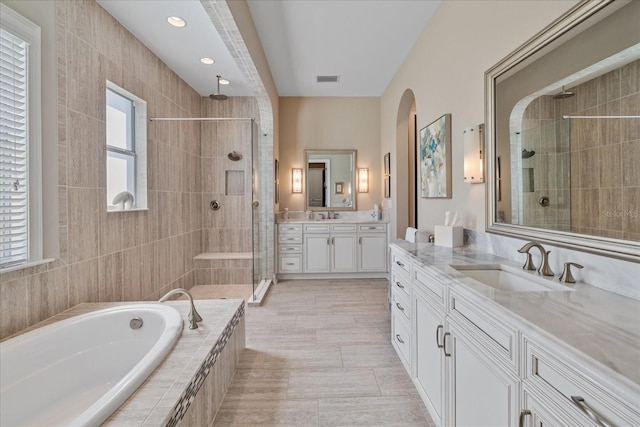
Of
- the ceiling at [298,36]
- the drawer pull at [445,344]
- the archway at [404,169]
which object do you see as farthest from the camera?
the archway at [404,169]

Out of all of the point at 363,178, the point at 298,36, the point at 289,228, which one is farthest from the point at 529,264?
the point at 363,178

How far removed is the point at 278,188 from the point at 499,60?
345 cm

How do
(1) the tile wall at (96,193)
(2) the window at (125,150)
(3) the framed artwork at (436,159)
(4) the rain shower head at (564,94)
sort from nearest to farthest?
(4) the rain shower head at (564,94), (1) the tile wall at (96,193), (3) the framed artwork at (436,159), (2) the window at (125,150)

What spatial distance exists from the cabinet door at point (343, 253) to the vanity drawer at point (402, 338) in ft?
6.61

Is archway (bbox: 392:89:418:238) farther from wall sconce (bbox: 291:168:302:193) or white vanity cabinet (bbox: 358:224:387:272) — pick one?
wall sconce (bbox: 291:168:302:193)

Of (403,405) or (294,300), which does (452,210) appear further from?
(294,300)

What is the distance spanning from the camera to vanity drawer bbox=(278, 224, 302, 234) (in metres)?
4.32

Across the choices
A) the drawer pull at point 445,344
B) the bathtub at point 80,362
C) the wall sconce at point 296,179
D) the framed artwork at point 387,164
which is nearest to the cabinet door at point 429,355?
the drawer pull at point 445,344

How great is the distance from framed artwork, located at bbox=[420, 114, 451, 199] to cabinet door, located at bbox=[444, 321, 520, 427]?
1442mm

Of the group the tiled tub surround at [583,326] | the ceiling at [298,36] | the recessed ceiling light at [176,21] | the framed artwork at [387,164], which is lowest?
the tiled tub surround at [583,326]

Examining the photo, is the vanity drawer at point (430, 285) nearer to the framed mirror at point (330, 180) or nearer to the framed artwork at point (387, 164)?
the framed artwork at point (387, 164)

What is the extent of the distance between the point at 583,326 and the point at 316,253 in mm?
3638

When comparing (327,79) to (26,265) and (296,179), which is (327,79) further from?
(26,265)

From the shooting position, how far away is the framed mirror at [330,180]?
483 cm
